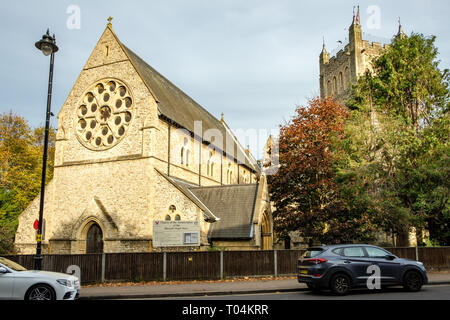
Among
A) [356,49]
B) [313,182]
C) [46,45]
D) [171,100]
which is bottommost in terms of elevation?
[313,182]

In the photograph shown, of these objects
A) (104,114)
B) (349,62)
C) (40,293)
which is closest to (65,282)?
(40,293)

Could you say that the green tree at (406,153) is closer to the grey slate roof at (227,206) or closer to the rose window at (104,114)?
the grey slate roof at (227,206)

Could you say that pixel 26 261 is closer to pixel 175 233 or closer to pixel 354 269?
pixel 175 233

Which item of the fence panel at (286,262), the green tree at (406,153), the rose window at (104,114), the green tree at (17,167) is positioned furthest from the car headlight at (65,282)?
the green tree at (17,167)

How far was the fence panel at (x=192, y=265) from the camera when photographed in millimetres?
17469

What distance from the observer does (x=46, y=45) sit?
45.1 ft

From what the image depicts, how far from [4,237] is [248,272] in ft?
56.2

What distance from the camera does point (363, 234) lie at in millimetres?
23844

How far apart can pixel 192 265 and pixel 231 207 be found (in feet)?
26.4

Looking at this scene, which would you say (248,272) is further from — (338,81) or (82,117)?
(338,81)

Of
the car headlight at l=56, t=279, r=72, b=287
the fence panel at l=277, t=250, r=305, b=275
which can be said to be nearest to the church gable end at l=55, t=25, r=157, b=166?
the fence panel at l=277, t=250, r=305, b=275
